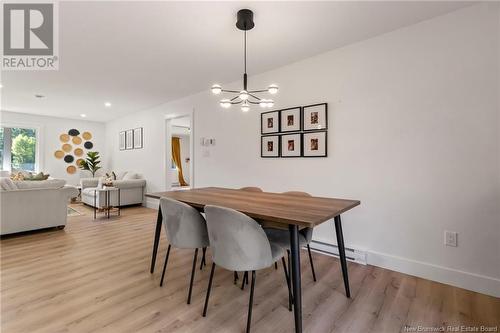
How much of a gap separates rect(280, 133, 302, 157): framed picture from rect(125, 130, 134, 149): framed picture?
4725 millimetres

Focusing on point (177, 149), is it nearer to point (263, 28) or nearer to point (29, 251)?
point (29, 251)

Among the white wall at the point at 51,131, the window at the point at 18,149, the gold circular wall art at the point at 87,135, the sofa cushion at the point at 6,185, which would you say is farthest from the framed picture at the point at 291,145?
the window at the point at 18,149

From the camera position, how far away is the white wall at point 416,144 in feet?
6.46

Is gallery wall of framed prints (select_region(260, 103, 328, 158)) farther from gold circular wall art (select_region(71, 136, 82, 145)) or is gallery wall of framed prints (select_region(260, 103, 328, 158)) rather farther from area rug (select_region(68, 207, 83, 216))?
gold circular wall art (select_region(71, 136, 82, 145))

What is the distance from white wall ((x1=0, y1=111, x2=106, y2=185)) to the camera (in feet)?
20.6

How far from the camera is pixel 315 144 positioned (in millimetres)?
2910

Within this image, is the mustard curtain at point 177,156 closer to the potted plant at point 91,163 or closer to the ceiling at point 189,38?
the potted plant at point 91,163

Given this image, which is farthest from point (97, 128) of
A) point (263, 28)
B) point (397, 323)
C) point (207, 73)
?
point (397, 323)

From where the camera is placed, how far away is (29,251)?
9.36ft

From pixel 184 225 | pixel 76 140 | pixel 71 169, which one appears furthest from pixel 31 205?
pixel 76 140

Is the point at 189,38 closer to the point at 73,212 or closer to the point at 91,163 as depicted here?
the point at 73,212

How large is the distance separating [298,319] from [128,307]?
48.4 inches

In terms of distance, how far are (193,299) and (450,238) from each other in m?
2.23

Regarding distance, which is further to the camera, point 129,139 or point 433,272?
point 129,139
